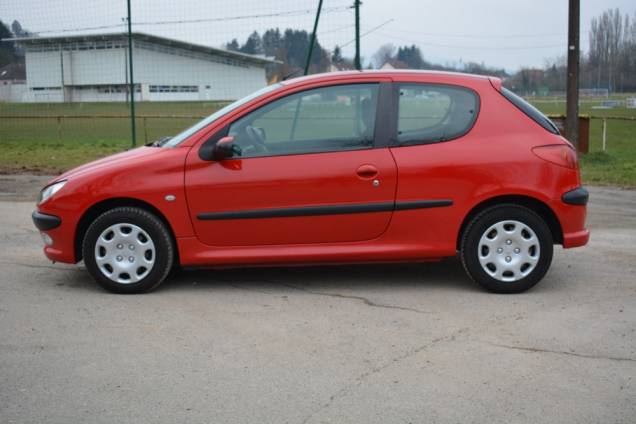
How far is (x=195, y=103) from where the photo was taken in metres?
20.5

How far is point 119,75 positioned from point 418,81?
Answer: 53.7ft

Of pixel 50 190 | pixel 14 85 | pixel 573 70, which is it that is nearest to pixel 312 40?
pixel 573 70

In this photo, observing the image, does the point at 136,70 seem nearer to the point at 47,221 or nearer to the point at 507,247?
the point at 47,221

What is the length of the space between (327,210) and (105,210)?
1.66m

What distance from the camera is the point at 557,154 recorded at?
566 centimetres

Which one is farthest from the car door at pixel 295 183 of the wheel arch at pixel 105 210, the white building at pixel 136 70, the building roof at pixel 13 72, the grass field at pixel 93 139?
the building roof at pixel 13 72

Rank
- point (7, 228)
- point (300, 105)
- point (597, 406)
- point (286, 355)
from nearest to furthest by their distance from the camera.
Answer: point (597, 406) → point (286, 355) → point (300, 105) → point (7, 228)

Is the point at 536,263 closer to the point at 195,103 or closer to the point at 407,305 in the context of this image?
the point at 407,305

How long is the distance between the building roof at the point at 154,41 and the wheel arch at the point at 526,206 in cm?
1254

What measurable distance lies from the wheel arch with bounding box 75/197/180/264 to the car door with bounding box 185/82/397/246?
0.80 feet

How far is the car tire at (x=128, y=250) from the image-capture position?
562 cm

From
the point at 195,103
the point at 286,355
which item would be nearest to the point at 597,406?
the point at 286,355

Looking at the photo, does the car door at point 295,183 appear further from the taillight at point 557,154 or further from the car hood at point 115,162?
the taillight at point 557,154

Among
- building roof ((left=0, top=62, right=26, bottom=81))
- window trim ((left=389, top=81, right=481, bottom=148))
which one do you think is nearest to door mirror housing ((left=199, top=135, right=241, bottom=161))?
window trim ((left=389, top=81, right=481, bottom=148))
